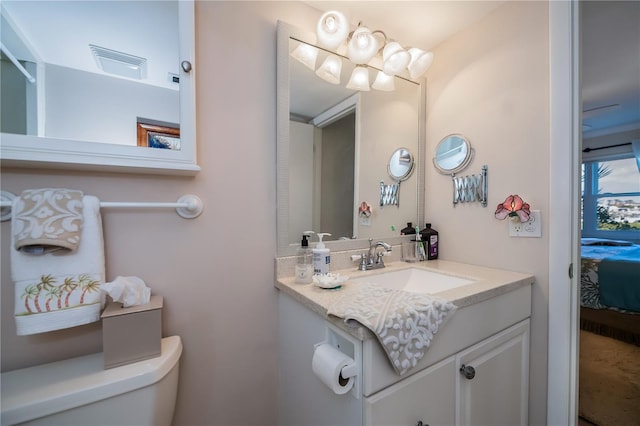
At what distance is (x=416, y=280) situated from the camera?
1.21 m

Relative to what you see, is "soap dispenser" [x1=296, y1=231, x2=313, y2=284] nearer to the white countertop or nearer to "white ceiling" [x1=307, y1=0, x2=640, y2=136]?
the white countertop

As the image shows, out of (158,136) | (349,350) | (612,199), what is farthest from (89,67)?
(612,199)

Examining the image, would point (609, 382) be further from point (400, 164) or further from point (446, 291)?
point (400, 164)

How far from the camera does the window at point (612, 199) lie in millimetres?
3424

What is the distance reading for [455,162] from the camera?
52.5 inches

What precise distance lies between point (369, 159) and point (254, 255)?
2.55 feet

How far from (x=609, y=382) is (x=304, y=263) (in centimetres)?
217

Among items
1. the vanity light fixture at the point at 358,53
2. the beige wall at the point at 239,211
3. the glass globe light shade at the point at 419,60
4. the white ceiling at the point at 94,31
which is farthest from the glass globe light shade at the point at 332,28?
the white ceiling at the point at 94,31

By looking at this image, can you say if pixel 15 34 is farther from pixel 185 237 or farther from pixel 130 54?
pixel 185 237

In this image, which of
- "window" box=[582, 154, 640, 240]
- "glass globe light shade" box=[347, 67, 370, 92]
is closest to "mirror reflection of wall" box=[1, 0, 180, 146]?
"glass globe light shade" box=[347, 67, 370, 92]

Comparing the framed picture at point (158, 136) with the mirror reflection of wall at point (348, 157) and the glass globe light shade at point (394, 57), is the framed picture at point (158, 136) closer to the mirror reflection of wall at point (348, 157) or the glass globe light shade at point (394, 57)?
the mirror reflection of wall at point (348, 157)

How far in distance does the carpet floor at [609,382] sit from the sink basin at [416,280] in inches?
46.0

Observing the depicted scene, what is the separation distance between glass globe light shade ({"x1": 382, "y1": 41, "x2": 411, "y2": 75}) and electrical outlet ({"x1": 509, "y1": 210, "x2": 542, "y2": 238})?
0.91 meters

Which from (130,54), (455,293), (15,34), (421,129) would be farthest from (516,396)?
(15,34)
